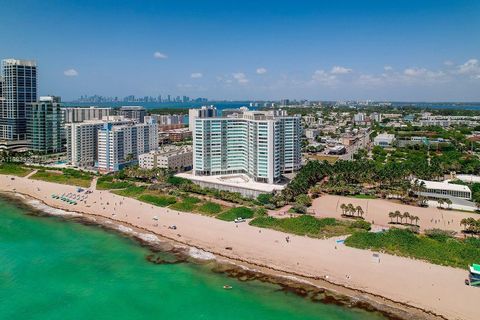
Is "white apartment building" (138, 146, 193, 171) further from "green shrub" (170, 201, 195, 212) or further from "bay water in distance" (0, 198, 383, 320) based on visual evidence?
"bay water in distance" (0, 198, 383, 320)

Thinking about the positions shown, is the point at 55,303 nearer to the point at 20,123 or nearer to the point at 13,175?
the point at 13,175

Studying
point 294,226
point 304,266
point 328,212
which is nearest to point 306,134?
point 328,212

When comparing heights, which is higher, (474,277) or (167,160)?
(167,160)

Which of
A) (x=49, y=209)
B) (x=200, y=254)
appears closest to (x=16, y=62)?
(x=49, y=209)

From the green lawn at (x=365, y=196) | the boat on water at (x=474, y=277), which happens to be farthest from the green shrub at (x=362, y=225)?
the green lawn at (x=365, y=196)

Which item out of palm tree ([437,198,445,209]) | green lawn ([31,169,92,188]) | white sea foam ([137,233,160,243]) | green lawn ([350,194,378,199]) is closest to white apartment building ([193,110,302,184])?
green lawn ([350,194,378,199])

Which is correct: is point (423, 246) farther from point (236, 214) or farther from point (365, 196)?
point (365, 196)

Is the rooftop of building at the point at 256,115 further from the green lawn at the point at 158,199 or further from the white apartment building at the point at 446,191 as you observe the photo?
the white apartment building at the point at 446,191
